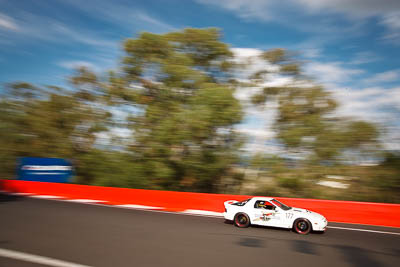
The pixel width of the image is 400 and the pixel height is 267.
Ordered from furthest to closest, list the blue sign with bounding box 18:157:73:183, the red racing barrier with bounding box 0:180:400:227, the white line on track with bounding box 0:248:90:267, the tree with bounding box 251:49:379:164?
the blue sign with bounding box 18:157:73:183 → the tree with bounding box 251:49:379:164 → the red racing barrier with bounding box 0:180:400:227 → the white line on track with bounding box 0:248:90:267

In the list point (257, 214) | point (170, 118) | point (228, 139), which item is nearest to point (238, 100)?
point (228, 139)

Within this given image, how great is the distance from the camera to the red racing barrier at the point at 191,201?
9914mm

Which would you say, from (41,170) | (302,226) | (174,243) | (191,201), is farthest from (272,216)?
(41,170)

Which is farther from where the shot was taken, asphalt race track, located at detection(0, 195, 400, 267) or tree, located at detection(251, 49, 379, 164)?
tree, located at detection(251, 49, 379, 164)

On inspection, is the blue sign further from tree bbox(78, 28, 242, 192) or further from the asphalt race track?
the asphalt race track

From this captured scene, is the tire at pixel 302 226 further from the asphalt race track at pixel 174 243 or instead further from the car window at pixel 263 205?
the car window at pixel 263 205

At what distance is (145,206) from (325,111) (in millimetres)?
11799

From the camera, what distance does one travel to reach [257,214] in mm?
8844

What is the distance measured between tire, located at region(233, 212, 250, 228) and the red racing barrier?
243cm

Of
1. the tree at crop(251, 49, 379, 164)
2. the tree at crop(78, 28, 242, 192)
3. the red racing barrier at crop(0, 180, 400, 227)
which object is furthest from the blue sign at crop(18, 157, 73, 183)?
the tree at crop(251, 49, 379, 164)

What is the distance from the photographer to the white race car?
8.21m

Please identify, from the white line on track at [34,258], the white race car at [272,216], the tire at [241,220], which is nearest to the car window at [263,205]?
the white race car at [272,216]

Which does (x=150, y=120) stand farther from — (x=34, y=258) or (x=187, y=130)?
(x=34, y=258)

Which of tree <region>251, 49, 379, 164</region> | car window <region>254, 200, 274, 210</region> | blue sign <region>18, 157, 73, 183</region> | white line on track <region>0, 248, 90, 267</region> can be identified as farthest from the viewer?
blue sign <region>18, 157, 73, 183</region>
